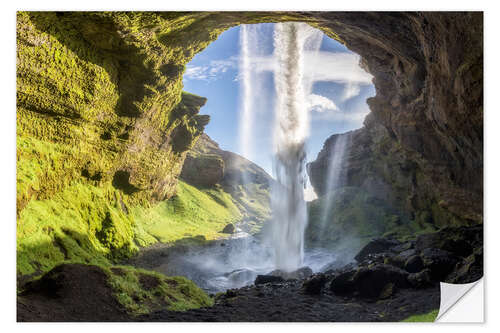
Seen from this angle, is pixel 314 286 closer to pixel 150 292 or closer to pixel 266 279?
pixel 266 279

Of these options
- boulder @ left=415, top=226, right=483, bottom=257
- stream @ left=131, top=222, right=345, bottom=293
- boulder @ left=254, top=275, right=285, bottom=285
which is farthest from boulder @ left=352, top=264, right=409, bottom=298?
stream @ left=131, top=222, right=345, bottom=293

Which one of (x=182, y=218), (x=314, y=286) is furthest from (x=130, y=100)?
(x=182, y=218)

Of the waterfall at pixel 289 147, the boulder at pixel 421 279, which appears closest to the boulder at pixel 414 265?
the boulder at pixel 421 279

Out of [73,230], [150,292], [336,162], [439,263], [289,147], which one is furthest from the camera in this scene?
[336,162]

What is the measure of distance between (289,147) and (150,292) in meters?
15.4

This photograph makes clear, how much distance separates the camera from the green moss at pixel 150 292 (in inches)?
238

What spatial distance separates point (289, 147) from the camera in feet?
66.4

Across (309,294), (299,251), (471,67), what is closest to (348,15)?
(471,67)

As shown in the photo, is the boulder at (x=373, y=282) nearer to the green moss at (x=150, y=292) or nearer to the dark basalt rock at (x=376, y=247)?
the green moss at (x=150, y=292)

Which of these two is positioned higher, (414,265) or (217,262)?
(414,265)

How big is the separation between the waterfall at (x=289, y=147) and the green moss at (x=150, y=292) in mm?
10183

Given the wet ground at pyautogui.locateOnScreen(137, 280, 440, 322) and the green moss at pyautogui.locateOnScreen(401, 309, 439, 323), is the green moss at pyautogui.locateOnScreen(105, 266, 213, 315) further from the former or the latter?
the green moss at pyautogui.locateOnScreen(401, 309, 439, 323)

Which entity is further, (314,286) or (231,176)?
(231,176)

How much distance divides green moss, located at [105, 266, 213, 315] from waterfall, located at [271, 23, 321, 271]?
1018 cm
